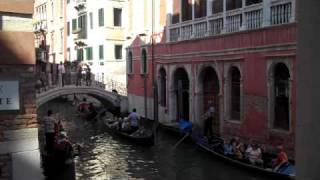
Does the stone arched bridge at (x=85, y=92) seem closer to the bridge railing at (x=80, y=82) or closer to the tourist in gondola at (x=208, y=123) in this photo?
the bridge railing at (x=80, y=82)

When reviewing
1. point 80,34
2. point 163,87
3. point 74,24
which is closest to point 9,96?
point 163,87

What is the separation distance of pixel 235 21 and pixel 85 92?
989 centimetres

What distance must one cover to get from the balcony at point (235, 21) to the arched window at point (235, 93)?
3.43 ft

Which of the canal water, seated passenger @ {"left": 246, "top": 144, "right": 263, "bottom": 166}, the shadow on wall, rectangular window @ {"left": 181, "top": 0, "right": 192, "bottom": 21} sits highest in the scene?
rectangular window @ {"left": 181, "top": 0, "right": 192, "bottom": 21}

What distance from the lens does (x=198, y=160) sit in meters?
11.8

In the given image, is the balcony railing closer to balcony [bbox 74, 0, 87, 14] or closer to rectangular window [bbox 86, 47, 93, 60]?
rectangular window [bbox 86, 47, 93, 60]

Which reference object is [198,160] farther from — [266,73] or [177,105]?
[177,105]

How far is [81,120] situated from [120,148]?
797cm

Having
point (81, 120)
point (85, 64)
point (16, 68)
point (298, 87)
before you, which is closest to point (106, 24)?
point (85, 64)

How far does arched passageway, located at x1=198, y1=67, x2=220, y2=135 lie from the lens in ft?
46.2

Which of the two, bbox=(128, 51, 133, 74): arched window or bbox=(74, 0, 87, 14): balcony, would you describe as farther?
bbox=(74, 0, 87, 14): balcony

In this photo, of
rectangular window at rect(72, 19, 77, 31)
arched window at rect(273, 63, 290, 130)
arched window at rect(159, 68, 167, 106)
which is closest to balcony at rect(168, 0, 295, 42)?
arched window at rect(273, 63, 290, 130)

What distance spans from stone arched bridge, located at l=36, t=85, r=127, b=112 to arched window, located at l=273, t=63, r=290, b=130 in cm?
1095

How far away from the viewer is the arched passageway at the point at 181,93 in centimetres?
1619
